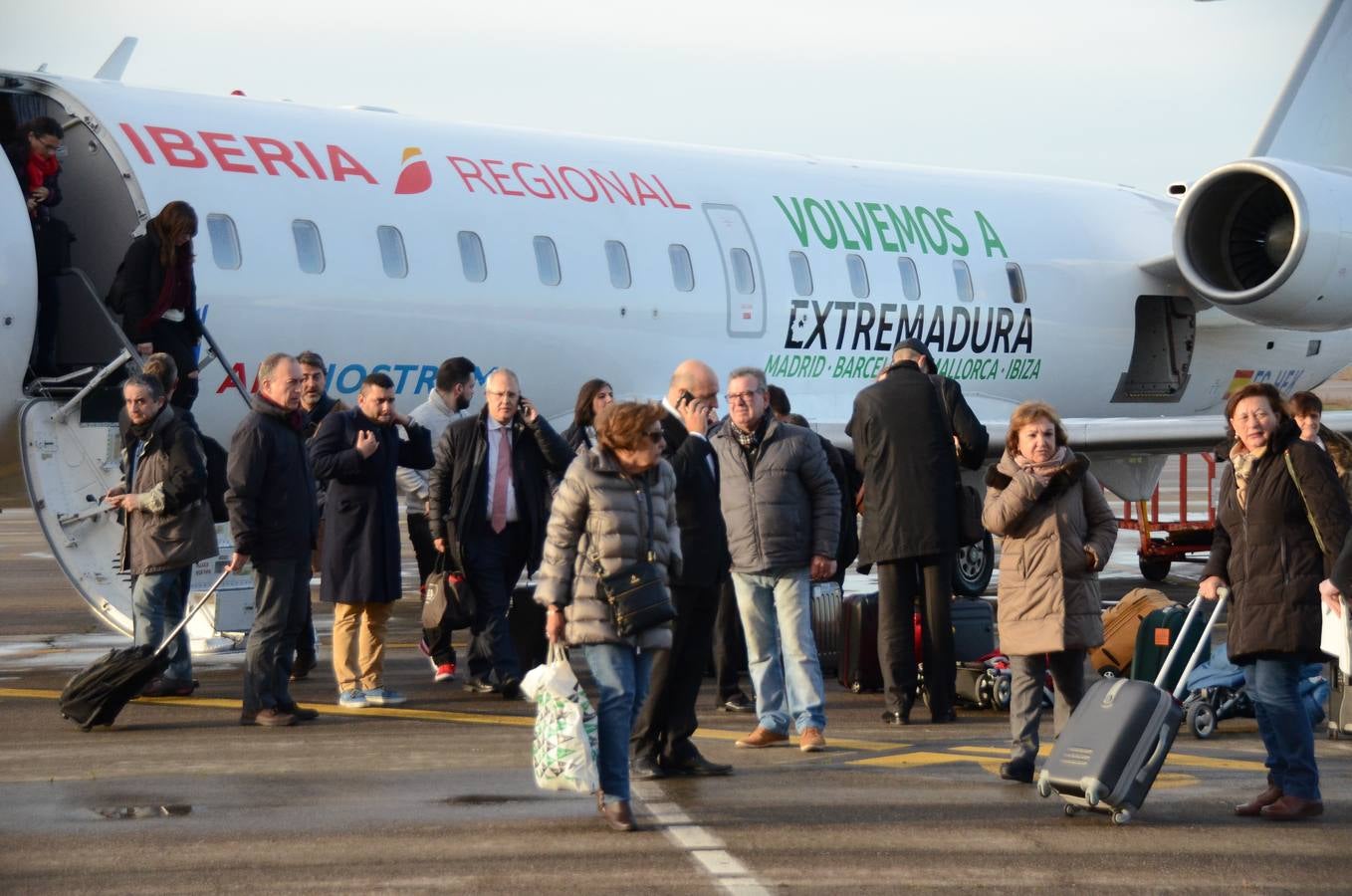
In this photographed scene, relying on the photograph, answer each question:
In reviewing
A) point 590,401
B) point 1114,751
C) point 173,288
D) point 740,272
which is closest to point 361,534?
point 590,401

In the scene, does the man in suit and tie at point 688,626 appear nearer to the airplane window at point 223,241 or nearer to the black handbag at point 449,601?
the black handbag at point 449,601

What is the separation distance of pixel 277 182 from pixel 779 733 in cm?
611

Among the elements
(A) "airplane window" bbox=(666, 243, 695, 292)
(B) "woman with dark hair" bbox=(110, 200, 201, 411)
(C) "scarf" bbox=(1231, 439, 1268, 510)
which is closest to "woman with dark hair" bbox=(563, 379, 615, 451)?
(B) "woman with dark hair" bbox=(110, 200, 201, 411)

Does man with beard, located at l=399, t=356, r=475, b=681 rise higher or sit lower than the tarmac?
higher

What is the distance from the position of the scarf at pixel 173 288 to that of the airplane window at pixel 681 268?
492cm

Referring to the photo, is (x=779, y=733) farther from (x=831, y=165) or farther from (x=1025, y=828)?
(x=831, y=165)

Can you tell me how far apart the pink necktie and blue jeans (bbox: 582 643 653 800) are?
130 inches

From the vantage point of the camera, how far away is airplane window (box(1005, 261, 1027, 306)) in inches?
744

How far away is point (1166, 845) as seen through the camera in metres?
7.11

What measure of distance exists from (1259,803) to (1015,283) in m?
11.8

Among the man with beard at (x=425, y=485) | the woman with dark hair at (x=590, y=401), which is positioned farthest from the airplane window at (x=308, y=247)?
the woman with dark hair at (x=590, y=401)

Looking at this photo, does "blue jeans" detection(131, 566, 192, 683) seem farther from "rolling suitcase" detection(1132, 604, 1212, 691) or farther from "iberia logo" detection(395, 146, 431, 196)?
"rolling suitcase" detection(1132, 604, 1212, 691)

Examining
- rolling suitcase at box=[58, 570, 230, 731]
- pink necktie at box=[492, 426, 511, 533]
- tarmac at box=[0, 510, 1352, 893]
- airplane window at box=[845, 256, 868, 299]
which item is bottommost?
tarmac at box=[0, 510, 1352, 893]

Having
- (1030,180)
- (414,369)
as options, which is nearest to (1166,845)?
(414,369)
